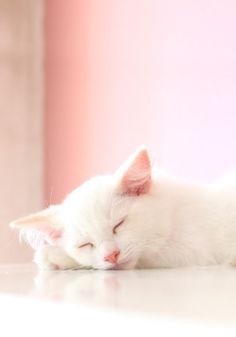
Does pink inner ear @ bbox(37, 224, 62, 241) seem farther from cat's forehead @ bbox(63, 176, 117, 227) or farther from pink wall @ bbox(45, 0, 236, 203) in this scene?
pink wall @ bbox(45, 0, 236, 203)

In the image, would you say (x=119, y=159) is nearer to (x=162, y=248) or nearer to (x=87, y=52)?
(x=87, y=52)

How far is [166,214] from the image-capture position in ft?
3.78

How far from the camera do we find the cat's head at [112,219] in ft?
3.64

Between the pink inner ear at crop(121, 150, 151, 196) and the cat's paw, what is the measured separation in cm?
16

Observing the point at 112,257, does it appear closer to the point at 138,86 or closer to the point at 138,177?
the point at 138,177

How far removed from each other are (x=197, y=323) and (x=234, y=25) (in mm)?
1516

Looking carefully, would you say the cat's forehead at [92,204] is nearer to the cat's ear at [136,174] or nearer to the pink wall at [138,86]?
the cat's ear at [136,174]

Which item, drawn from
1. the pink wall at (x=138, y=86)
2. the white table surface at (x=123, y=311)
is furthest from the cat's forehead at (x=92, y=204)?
the pink wall at (x=138, y=86)

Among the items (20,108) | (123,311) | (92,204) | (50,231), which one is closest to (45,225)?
(50,231)

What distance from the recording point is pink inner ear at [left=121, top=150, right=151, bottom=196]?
111cm

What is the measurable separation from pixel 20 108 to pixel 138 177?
4.71 ft

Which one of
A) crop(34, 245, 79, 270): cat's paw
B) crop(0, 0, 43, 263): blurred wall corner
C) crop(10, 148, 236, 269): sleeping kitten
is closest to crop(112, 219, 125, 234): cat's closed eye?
crop(10, 148, 236, 269): sleeping kitten

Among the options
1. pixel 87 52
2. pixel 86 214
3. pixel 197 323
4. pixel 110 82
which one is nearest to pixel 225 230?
pixel 86 214

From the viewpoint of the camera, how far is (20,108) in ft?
8.16
